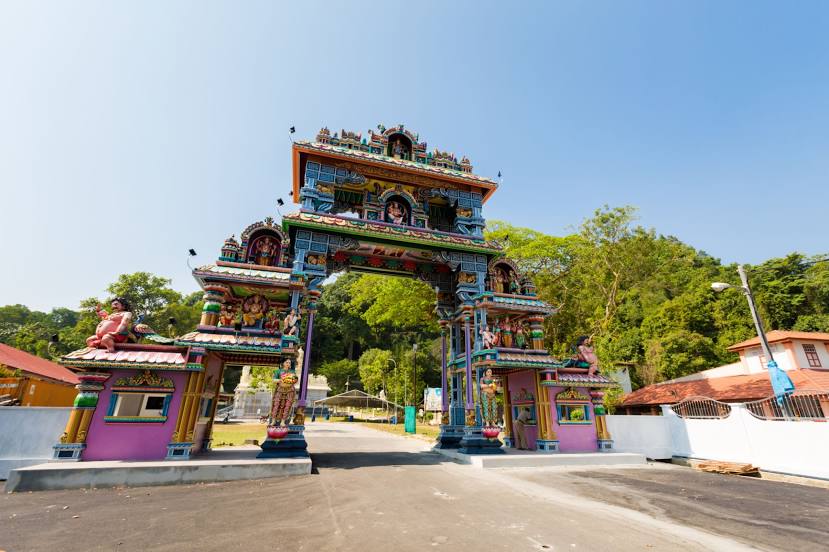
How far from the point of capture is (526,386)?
48.7 feet

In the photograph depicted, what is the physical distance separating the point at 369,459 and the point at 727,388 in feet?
73.7

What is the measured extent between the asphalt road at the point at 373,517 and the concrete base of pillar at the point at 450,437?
5653 mm

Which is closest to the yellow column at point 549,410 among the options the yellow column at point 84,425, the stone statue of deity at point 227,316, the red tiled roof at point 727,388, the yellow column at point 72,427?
the stone statue of deity at point 227,316

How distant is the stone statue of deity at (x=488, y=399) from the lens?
42.7 feet

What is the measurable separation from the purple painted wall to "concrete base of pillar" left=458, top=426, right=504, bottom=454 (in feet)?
30.2

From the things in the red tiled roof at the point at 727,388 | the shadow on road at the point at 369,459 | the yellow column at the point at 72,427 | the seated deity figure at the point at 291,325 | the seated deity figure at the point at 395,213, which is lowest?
the shadow on road at the point at 369,459

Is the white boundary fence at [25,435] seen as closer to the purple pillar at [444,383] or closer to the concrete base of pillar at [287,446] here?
the concrete base of pillar at [287,446]

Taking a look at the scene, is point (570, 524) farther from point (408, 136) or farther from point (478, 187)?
point (408, 136)

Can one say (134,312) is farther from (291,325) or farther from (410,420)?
(291,325)

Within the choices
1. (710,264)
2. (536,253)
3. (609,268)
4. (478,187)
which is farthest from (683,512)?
(710,264)

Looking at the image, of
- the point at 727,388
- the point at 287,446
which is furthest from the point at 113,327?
the point at 727,388

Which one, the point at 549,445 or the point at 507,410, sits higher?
the point at 507,410

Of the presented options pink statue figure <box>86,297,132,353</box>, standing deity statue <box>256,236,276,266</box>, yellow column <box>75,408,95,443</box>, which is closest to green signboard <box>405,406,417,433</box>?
standing deity statue <box>256,236,276,266</box>

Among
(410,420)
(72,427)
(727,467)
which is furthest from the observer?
(410,420)
